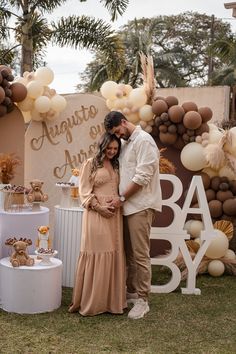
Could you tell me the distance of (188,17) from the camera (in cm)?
2856

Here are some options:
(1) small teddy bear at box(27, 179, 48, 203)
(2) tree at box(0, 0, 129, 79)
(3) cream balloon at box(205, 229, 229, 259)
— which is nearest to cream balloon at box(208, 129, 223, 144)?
(3) cream balloon at box(205, 229, 229, 259)

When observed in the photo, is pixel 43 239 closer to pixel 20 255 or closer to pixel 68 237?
pixel 20 255

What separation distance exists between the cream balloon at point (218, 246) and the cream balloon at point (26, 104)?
7.72 feet

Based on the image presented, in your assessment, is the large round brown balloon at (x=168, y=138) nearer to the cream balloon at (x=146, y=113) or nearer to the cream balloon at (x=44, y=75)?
the cream balloon at (x=146, y=113)

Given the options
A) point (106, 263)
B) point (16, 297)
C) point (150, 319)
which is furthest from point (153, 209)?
point (16, 297)

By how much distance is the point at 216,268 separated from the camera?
537 centimetres

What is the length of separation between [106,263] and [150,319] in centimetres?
53

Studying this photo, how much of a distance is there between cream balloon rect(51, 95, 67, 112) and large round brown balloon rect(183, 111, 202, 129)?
1.33m

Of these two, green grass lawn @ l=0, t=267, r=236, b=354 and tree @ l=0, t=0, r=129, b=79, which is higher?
tree @ l=0, t=0, r=129, b=79

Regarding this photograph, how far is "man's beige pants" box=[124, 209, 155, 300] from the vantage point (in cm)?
402

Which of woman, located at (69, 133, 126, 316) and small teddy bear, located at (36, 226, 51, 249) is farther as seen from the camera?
small teddy bear, located at (36, 226, 51, 249)

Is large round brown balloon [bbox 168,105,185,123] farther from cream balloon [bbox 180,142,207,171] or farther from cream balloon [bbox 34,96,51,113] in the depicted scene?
cream balloon [bbox 34,96,51,113]

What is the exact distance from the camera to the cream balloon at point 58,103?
5781 millimetres

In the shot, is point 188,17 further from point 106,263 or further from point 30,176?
point 106,263
